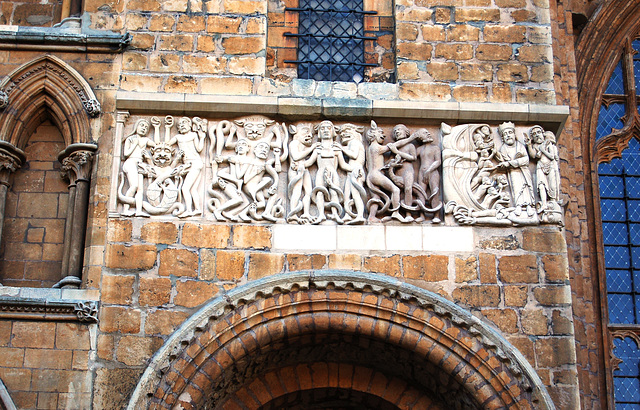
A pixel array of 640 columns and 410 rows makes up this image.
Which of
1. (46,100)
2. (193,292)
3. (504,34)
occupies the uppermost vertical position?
(504,34)

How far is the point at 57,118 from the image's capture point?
9172 millimetres

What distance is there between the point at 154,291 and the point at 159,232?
53 cm

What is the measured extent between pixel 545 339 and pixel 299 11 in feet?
13.3

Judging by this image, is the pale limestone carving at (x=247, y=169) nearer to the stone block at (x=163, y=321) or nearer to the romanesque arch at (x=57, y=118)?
the stone block at (x=163, y=321)

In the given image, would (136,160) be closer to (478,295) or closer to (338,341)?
(338,341)

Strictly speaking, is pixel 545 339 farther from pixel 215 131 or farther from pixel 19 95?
pixel 19 95

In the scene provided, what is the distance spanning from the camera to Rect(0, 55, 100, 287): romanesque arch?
345 inches

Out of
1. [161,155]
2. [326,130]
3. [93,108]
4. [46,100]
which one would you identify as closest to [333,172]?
[326,130]

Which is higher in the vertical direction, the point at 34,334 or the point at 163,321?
the point at 163,321

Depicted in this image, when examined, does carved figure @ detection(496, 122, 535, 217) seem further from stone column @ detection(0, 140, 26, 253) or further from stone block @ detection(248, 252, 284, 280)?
stone column @ detection(0, 140, 26, 253)

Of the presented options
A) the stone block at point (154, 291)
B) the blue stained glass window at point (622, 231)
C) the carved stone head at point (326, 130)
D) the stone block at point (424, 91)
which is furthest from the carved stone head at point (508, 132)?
the stone block at point (154, 291)

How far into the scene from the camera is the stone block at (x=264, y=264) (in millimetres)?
8430

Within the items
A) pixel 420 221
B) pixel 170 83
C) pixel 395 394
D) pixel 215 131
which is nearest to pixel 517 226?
pixel 420 221

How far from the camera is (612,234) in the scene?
10219 mm
